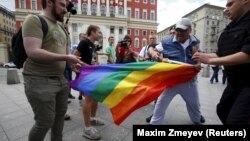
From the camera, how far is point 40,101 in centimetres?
211

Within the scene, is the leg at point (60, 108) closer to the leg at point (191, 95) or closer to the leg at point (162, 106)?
the leg at point (162, 106)

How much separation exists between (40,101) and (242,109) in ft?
6.53

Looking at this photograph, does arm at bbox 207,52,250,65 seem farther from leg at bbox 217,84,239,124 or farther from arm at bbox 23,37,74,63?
arm at bbox 23,37,74,63

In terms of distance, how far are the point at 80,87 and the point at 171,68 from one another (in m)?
1.33

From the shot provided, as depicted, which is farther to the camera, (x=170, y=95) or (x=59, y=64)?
(x=170, y=95)

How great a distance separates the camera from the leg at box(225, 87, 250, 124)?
199 centimetres

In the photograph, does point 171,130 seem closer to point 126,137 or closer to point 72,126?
point 126,137

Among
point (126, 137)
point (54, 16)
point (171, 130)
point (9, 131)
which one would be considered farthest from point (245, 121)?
point (9, 131)

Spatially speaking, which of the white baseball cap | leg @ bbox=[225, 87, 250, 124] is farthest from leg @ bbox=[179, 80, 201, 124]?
leg @ bbox=[225, 87, 250, 124]

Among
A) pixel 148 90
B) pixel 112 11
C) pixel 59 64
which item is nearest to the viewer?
pixel 59 64

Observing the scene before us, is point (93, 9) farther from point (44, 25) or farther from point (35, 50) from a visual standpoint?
point (35, 50)

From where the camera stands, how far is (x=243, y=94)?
205cm

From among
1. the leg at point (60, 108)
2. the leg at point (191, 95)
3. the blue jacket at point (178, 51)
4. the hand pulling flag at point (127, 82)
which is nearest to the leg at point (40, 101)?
the leg at point (60, 108)

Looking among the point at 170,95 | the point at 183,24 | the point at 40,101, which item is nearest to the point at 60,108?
the point at 40,101
